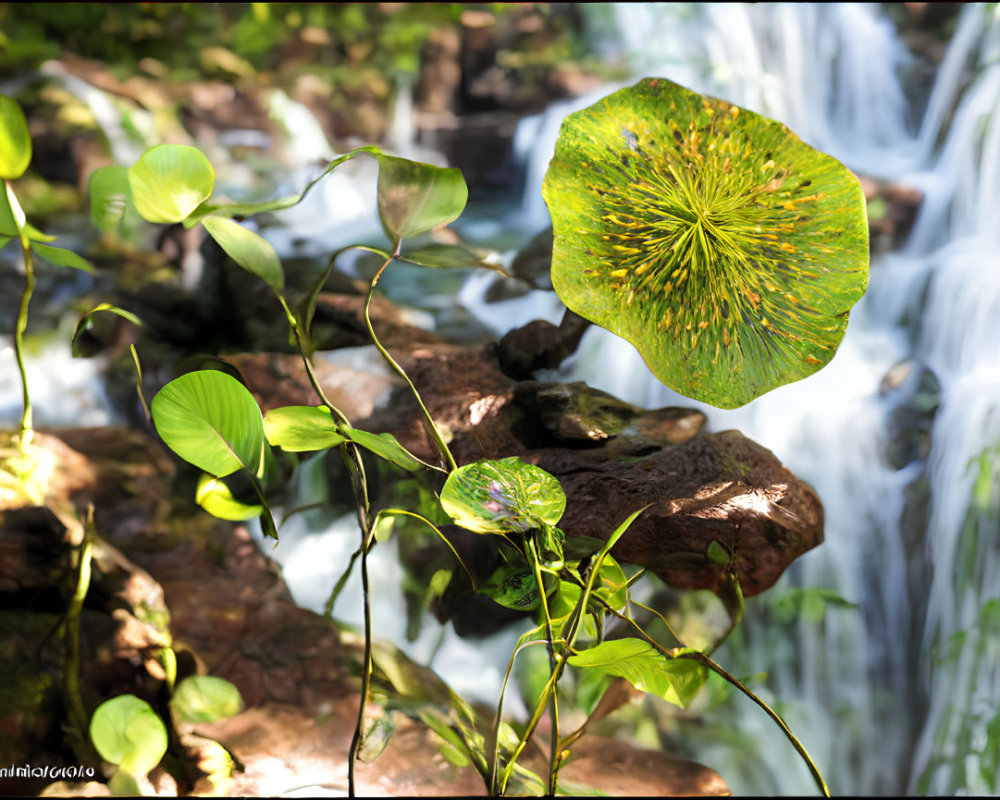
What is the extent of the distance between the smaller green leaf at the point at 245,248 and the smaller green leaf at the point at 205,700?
55cm

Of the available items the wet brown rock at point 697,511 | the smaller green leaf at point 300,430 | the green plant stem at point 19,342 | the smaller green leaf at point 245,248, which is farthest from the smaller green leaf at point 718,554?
the green plant stem at point 19,342

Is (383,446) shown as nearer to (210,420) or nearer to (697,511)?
(210,420)

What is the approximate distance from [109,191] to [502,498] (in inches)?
28.7

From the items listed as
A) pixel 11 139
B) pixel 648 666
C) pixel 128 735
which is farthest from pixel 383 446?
pixel 11 139

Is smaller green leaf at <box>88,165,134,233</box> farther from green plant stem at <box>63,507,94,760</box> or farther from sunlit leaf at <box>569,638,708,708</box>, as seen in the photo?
sunlit leaf at <box>569,638,708,708</box>

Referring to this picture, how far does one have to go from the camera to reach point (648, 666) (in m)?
0.65

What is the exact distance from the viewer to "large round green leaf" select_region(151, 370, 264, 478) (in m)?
0.69

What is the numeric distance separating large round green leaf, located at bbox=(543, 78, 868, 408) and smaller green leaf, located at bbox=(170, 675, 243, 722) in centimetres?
71

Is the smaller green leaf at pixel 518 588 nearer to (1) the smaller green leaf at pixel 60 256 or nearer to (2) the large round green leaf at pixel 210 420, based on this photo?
(2) the large round green leaf at pixel 210 420

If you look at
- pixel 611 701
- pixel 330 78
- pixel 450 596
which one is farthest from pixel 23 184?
pixel 611 701

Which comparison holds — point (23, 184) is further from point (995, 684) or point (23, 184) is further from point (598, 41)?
point (995, 684)

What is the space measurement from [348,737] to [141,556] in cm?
40

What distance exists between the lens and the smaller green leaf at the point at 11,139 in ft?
2.58

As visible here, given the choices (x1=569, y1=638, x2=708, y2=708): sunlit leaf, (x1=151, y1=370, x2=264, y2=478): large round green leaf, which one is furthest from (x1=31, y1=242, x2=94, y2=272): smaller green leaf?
(x1=569, y1=638, x2=708, y2=708): sunlit leaf
